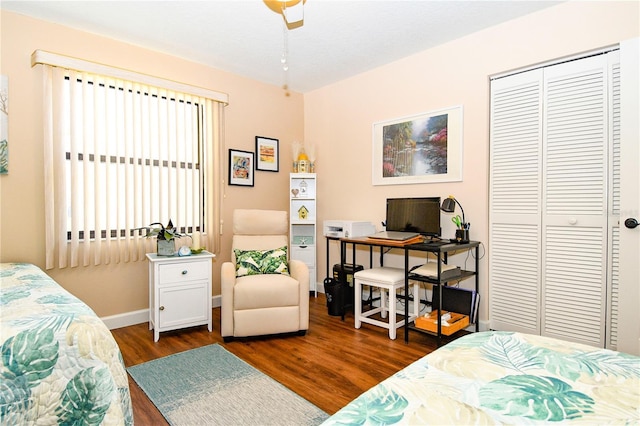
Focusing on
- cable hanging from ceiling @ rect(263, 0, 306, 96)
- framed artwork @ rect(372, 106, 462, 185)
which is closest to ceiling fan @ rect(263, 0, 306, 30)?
cable hanging from ceiling @ rect(263, 0, 306, 96)

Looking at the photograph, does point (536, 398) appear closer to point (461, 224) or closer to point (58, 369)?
point (58, 369)

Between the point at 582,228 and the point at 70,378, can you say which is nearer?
the point at 70,378

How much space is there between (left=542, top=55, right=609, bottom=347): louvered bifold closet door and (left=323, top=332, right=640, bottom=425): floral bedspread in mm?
1798

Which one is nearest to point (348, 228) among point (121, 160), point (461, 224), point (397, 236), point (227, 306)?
point (397, 236)

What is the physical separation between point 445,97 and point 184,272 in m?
2.88

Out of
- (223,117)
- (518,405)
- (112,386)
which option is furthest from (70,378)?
(223,117)

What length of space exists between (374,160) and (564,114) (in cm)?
177

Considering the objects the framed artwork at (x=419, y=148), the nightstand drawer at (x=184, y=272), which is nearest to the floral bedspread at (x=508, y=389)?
the framed artwork at (x=419, y=148)

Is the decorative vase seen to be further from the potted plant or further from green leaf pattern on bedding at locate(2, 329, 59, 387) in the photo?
green leaf pattern on bedding at locate(2, 329, 59, 387)

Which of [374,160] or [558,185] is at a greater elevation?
[374,160]

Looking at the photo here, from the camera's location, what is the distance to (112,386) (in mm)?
1338

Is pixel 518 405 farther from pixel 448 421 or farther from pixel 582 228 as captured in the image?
pixel 582 228

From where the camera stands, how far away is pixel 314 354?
265cm

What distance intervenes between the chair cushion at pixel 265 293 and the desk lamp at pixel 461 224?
1459 millimetres
